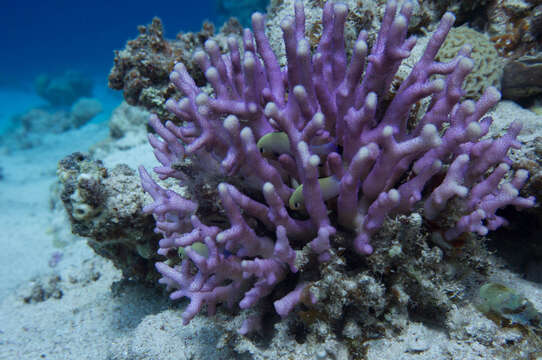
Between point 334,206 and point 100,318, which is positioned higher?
point 334,206

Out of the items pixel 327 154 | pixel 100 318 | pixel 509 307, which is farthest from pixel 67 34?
pixel 509 307

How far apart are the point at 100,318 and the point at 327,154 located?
3.42m

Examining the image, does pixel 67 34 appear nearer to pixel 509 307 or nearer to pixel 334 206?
pixel 334 206

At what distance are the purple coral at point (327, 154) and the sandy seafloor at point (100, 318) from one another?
611 millimetres

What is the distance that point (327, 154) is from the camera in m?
2.23

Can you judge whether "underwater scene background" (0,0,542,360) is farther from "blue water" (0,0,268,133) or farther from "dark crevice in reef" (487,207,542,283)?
"blue water" (0,0,268,133)

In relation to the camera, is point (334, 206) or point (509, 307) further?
point (334, 206)

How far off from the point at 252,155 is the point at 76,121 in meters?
26.0

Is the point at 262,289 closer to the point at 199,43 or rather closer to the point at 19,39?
the point at 199,43

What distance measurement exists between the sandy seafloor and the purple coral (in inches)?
24.1

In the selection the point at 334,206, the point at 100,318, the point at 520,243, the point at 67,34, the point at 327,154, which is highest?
the point at 67,34

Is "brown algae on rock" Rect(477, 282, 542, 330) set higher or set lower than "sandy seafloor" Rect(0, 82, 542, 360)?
lower

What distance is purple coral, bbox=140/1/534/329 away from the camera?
1.90 metres

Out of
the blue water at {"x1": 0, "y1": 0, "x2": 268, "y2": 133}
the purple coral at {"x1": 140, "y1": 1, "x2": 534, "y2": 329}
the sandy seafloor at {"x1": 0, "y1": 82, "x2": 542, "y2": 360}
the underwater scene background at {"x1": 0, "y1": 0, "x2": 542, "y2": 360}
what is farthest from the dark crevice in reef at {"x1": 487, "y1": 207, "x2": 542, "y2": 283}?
the blue water at {"x1": 0, "y1": 0, "x2": 268, "y2": 133}
